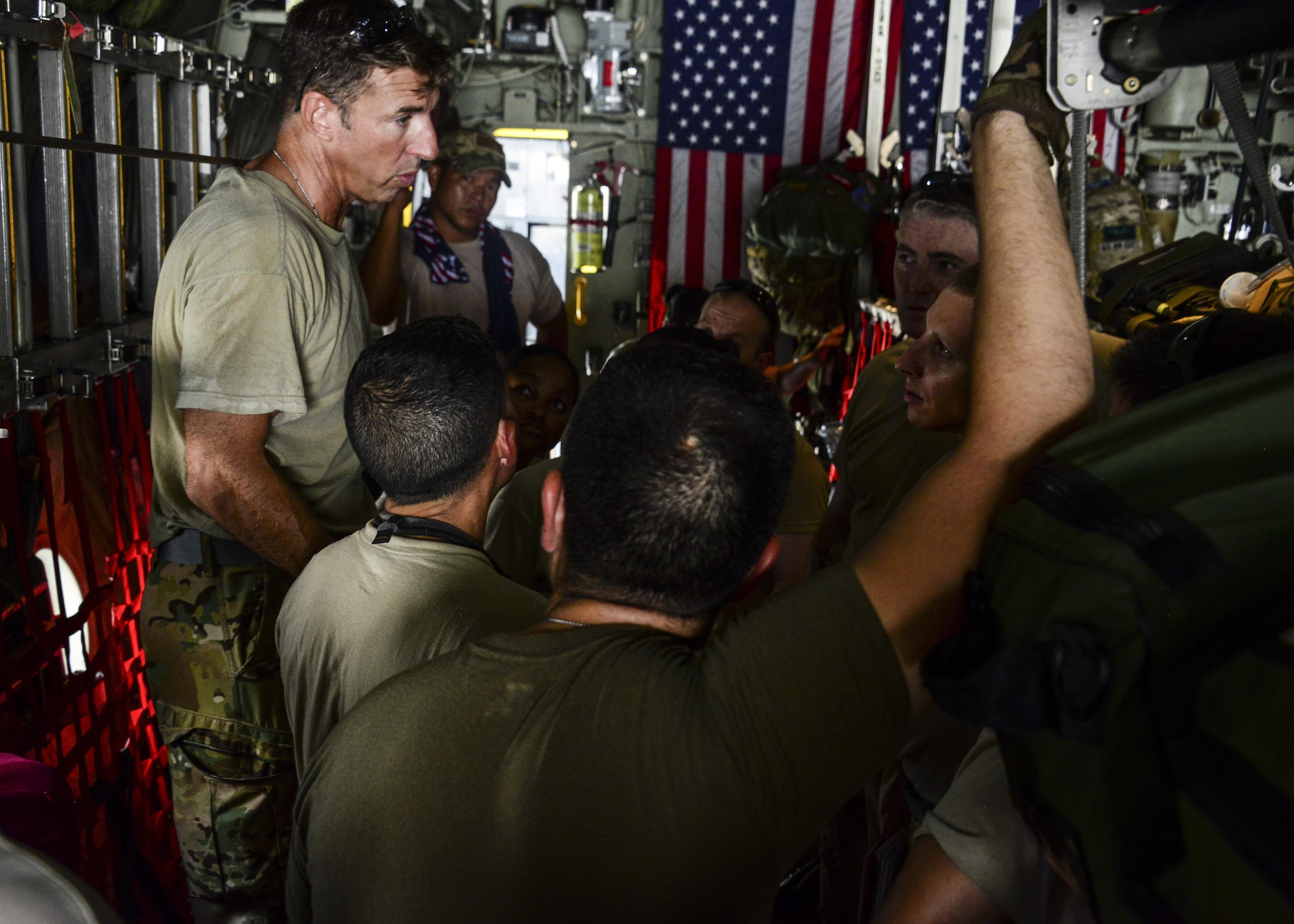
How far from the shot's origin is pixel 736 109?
7172mm

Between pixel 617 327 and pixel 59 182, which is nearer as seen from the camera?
pixel 59 182

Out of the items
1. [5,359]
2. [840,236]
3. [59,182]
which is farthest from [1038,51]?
[840,236]

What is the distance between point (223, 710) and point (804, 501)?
1.49m

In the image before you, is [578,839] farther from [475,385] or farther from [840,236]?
[840,236]

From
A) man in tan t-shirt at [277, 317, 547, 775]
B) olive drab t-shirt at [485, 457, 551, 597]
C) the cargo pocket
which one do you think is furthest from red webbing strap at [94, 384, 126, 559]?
man in tan t-shirt at [277, 317, 547, 775]

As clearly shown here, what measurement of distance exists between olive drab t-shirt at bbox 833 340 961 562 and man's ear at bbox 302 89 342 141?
4.63 ft

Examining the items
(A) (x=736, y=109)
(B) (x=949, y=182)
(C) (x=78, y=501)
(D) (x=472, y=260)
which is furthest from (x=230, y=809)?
(A) (x=736, y=109)

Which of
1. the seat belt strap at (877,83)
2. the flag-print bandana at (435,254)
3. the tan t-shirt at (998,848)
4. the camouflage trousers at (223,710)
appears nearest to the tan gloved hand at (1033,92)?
the tan t-shirt at (998,848)

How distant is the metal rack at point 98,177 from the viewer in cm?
259

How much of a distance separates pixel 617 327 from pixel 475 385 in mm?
5803

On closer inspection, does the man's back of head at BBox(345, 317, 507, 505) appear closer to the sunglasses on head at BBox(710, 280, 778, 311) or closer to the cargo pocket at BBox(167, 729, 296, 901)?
the cargo pocket at BBox(167, 729, 296, 901)

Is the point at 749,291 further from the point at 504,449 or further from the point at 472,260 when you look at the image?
the point at 504,449

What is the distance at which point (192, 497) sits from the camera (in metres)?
2.21

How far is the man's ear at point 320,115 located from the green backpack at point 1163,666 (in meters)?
2.01
